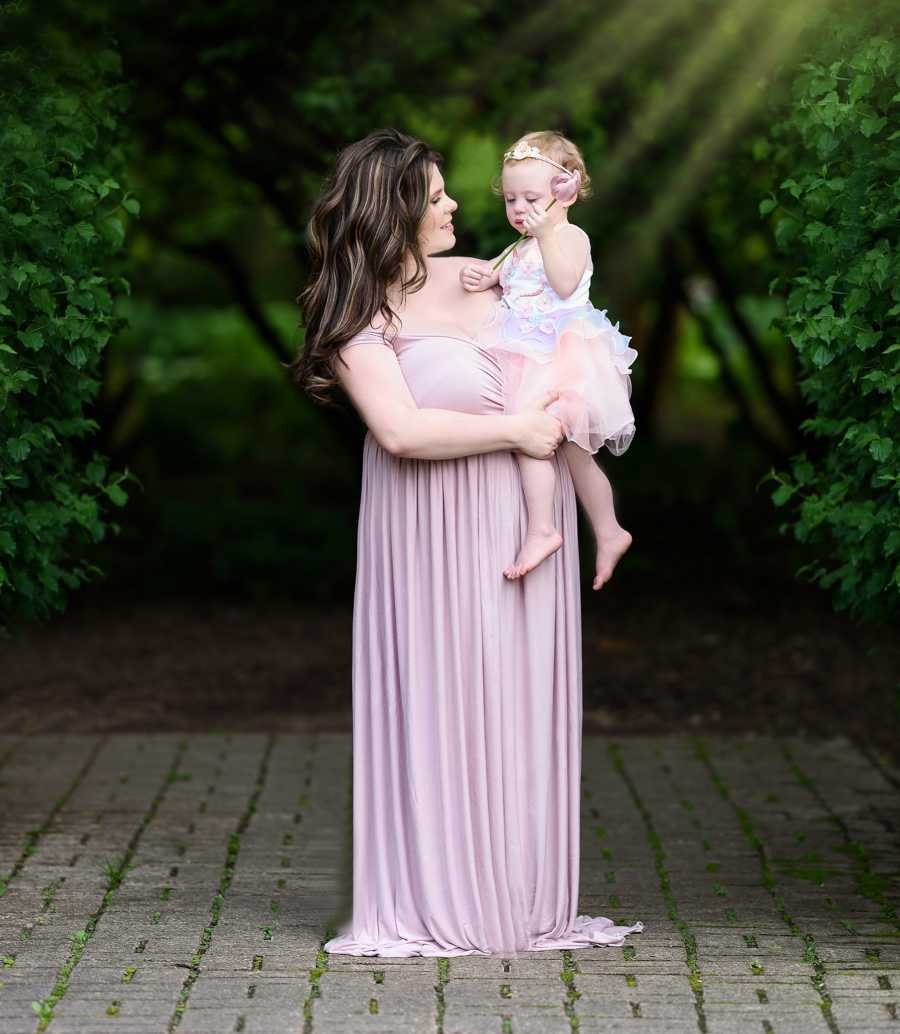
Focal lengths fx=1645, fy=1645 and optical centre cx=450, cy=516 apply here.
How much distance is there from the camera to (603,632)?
10438 mm

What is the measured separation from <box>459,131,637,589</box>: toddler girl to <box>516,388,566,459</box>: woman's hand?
40 mm

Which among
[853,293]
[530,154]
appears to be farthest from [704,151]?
[530,154]

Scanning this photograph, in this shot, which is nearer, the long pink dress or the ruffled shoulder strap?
the ruffled shoulder strap

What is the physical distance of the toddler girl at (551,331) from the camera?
4469 millimetres

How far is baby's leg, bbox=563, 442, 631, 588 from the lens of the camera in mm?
4750

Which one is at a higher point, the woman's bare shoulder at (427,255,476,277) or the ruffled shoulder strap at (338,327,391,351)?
the woman's bare shoulder at (427,255,476,277)

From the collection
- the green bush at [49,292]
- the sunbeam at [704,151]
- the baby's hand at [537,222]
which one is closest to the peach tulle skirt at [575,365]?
the baby's hand at [537,222]

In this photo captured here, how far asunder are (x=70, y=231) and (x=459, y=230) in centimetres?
405

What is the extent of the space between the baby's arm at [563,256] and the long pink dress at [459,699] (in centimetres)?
33

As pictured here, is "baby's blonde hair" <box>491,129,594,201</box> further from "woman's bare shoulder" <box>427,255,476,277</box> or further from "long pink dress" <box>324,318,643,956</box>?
"long pink dress" <box>324,318,643,956</box>

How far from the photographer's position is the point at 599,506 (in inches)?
189

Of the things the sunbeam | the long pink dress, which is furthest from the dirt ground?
the long pink dress

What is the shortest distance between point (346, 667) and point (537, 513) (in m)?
5.20

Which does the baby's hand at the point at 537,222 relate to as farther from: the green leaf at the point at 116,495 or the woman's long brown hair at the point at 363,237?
the green leaf at the point at 116,495
